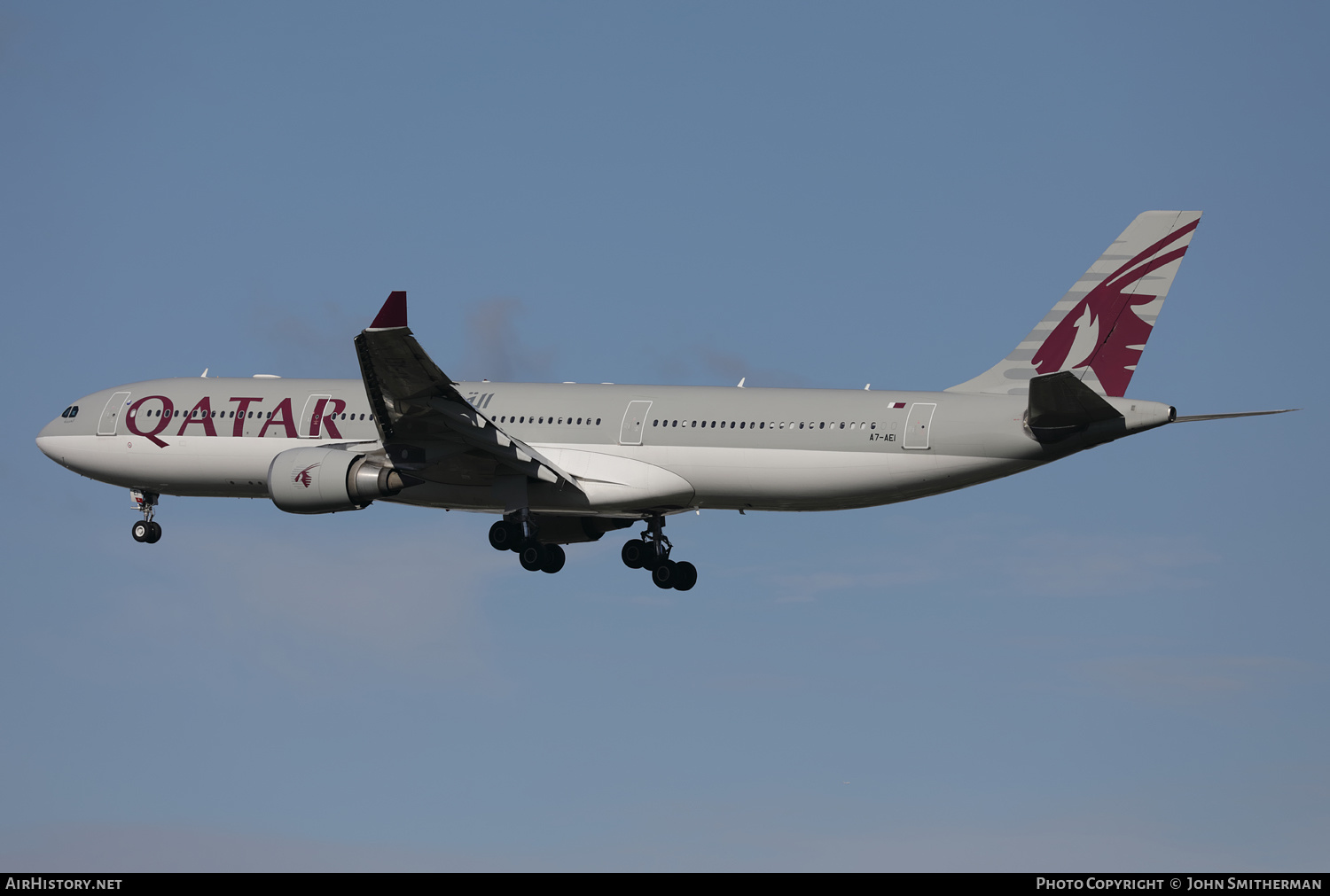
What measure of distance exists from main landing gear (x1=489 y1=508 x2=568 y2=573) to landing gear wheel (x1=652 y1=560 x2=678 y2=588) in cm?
303

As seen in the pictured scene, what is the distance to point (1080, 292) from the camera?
42.5m

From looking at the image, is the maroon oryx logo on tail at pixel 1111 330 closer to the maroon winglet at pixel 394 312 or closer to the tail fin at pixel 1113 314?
the tail fin at pixel 1113 314

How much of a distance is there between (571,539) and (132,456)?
42.2 feet

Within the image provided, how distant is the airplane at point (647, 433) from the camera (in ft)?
134

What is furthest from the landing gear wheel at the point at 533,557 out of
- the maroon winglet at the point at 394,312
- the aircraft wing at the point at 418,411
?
the maroon winglet at the point at 394,312

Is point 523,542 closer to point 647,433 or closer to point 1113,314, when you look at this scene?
point 647,433

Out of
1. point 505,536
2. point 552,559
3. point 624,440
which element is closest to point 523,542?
point 505,536

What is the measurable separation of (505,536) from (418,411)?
500 centimetres

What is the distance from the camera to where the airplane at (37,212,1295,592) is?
40.7 m

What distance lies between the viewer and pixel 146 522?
5069cm

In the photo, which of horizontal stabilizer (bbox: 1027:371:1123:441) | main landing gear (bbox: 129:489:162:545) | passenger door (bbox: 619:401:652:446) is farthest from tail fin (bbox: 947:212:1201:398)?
main landing gear (bbox: 129:489:162:545)
